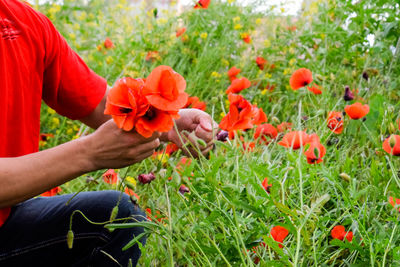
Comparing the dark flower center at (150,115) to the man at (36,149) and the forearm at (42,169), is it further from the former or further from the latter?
the man at (36,149)

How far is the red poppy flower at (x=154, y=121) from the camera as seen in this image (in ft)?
2.70

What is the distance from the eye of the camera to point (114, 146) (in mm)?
904

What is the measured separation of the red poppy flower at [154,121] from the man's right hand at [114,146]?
0.07 meters

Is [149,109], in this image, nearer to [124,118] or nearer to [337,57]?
[124,118]

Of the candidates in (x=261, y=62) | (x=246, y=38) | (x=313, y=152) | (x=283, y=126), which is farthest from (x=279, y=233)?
(x=246, y=38)

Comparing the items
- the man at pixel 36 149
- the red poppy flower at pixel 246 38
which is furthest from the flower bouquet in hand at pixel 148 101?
the red poppy flower at pixel 246 38

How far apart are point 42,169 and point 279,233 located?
518 millimetres

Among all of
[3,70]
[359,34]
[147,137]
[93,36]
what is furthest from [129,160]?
[93,36]

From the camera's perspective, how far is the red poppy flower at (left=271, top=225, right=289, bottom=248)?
3.38ft

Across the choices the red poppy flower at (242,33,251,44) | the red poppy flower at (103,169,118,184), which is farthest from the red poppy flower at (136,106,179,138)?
the red poppy flower at (242,33,251,44)

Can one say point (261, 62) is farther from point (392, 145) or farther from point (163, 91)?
point (163, 91)

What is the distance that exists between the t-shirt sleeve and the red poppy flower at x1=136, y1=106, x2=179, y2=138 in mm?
644

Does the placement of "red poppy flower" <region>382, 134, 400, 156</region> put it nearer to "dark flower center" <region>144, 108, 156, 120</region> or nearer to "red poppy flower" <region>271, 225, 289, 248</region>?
"red poppy flower" <region>271, 225, 289, 248</region>

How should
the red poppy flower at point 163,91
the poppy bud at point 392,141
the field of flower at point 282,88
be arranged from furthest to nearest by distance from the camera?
the field of flower at point 282,88 → the poppy bud at point 392,141 → the red poppy flower at point 163,91
